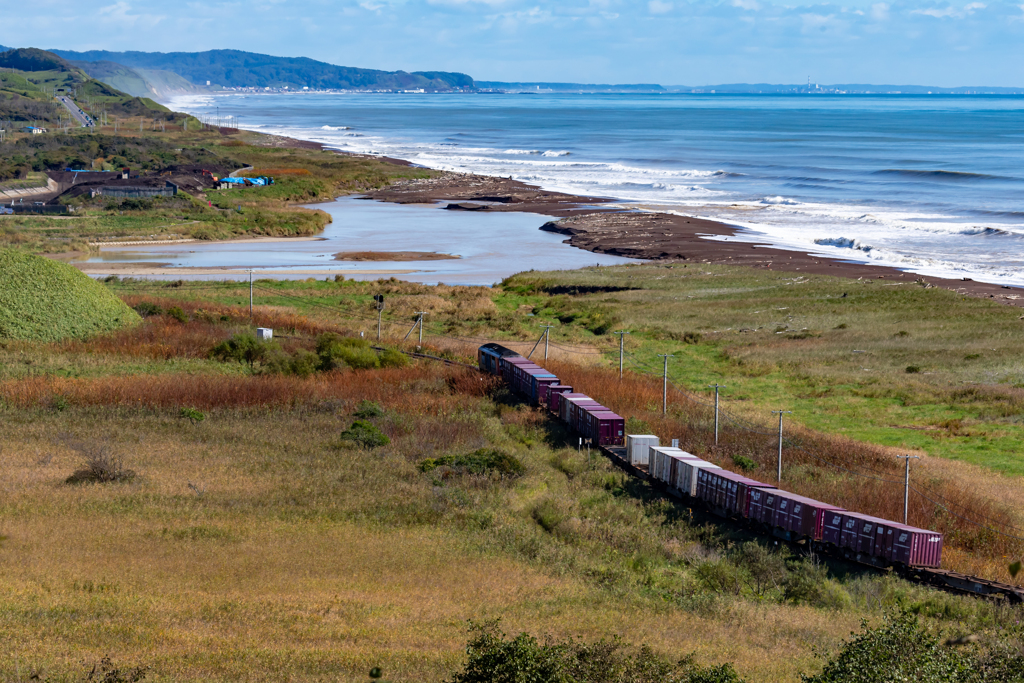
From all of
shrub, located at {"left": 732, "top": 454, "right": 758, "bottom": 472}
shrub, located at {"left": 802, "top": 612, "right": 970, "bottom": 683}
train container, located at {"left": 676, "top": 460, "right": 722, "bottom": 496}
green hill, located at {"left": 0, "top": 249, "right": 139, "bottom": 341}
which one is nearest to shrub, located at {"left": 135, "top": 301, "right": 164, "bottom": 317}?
green hill, located at {"left": 0, "top": 249, "right": 139, "bottom": 341}

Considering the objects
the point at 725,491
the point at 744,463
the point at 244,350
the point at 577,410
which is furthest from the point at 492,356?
the point at 725,491

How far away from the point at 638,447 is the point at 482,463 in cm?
546

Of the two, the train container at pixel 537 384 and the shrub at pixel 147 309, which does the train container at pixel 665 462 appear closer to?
the train container at pixel 537 384

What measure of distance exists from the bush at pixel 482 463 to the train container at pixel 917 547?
1231cm

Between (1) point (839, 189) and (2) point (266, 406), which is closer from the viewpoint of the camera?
(2) point (266, 406)

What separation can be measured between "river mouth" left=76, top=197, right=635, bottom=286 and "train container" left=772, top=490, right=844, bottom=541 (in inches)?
2198

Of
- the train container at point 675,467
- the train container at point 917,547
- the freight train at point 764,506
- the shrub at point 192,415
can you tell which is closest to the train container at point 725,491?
the freight train at point 764,506

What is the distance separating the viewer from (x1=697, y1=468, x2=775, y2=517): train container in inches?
1137

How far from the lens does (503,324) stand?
63.9m

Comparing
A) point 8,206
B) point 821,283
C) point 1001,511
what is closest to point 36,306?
point 1001,511

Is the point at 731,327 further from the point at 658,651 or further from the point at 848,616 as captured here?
the point at 658,651

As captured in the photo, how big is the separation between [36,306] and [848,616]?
143 feet

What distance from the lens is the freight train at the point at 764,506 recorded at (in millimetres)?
25062

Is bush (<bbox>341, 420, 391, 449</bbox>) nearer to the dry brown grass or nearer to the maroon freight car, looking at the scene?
the maroon freight car
